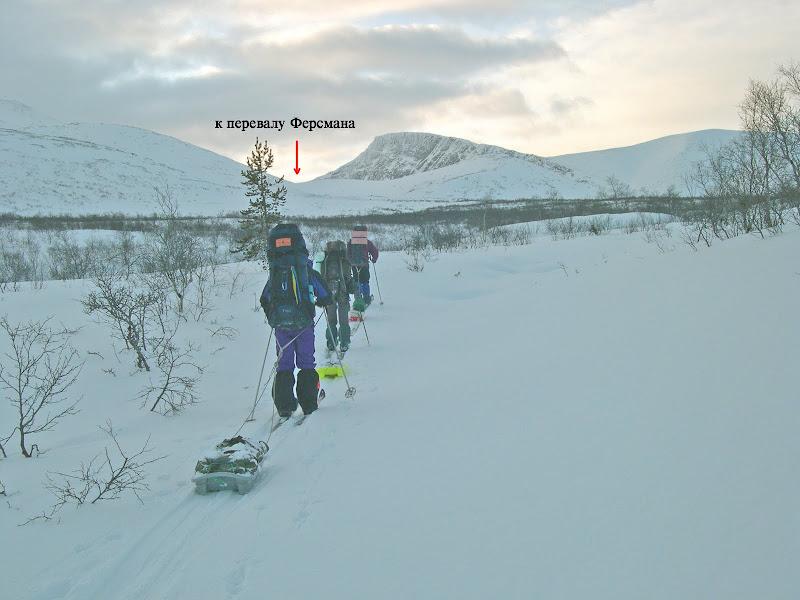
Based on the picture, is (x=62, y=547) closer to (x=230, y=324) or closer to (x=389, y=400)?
(x=389, y=400)

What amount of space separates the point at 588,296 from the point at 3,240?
27668mm

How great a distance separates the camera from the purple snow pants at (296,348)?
5660mm

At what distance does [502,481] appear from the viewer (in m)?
3.48

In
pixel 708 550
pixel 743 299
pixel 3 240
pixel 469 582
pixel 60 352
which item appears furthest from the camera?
pixel 3 240

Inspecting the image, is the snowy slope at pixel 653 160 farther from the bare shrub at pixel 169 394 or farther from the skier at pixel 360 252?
the bare shrub at pixel 169 394

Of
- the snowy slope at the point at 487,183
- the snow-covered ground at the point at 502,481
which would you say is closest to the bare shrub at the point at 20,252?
the snow-covered ground at the point at 502,481

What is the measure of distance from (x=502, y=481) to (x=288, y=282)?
3.12 m

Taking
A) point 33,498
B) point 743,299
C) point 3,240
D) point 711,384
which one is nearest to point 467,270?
point 743,299

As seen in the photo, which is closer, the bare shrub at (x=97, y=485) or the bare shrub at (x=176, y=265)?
Answer: the bare shrub at (x=97, y=485)

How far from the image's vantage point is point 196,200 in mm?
72625

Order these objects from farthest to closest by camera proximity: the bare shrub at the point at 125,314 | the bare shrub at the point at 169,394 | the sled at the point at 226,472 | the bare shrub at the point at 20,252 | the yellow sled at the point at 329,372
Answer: the bare shrub at the point at 20,252
the bare shrub at the point at 125,314
the yellow sled at the point at 329,372
the bare shrub at the point at 169,394
the sled at the point at 226,472

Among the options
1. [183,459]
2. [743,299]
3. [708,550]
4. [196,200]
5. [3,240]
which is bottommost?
[183,459]

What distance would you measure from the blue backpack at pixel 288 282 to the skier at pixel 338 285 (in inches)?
117

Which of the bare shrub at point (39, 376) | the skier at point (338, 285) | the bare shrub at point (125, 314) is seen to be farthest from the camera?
the skier at point (338, 285)
